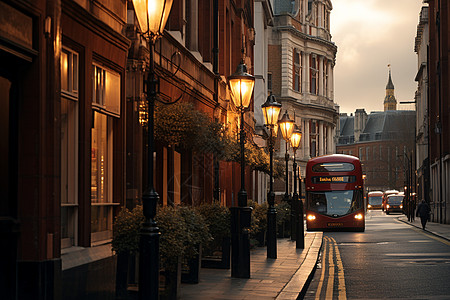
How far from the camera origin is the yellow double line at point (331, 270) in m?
13.2

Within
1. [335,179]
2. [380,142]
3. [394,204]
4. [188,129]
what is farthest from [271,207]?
[380,142]

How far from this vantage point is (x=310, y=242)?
85.3 ft

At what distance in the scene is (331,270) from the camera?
1753 cm

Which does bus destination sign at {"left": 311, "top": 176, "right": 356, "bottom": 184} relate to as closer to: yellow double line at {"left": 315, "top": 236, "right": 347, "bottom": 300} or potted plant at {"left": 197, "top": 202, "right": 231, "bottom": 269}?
yellow double line at {"left": 315, "top": 236, "right": 347, "bottom": 300}

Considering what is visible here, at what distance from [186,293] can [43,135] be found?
4451 millimetres

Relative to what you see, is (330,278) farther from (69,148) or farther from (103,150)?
(69,148)

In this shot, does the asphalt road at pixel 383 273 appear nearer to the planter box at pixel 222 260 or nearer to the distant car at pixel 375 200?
the planter box at pixel 222 260

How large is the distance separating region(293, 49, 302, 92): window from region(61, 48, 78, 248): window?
6735 cm

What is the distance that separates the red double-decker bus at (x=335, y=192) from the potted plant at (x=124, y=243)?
90.2 ft

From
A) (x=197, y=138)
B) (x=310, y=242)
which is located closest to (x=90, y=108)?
→ (x=197, y=138)

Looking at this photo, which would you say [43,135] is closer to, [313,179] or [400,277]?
[400,277]

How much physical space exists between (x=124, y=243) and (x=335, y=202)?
2870cm

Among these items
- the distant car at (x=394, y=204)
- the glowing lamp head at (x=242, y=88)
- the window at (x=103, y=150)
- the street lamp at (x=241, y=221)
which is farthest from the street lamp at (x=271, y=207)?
the distant car at (x=394, y=204)

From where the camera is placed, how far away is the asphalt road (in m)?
13.1
